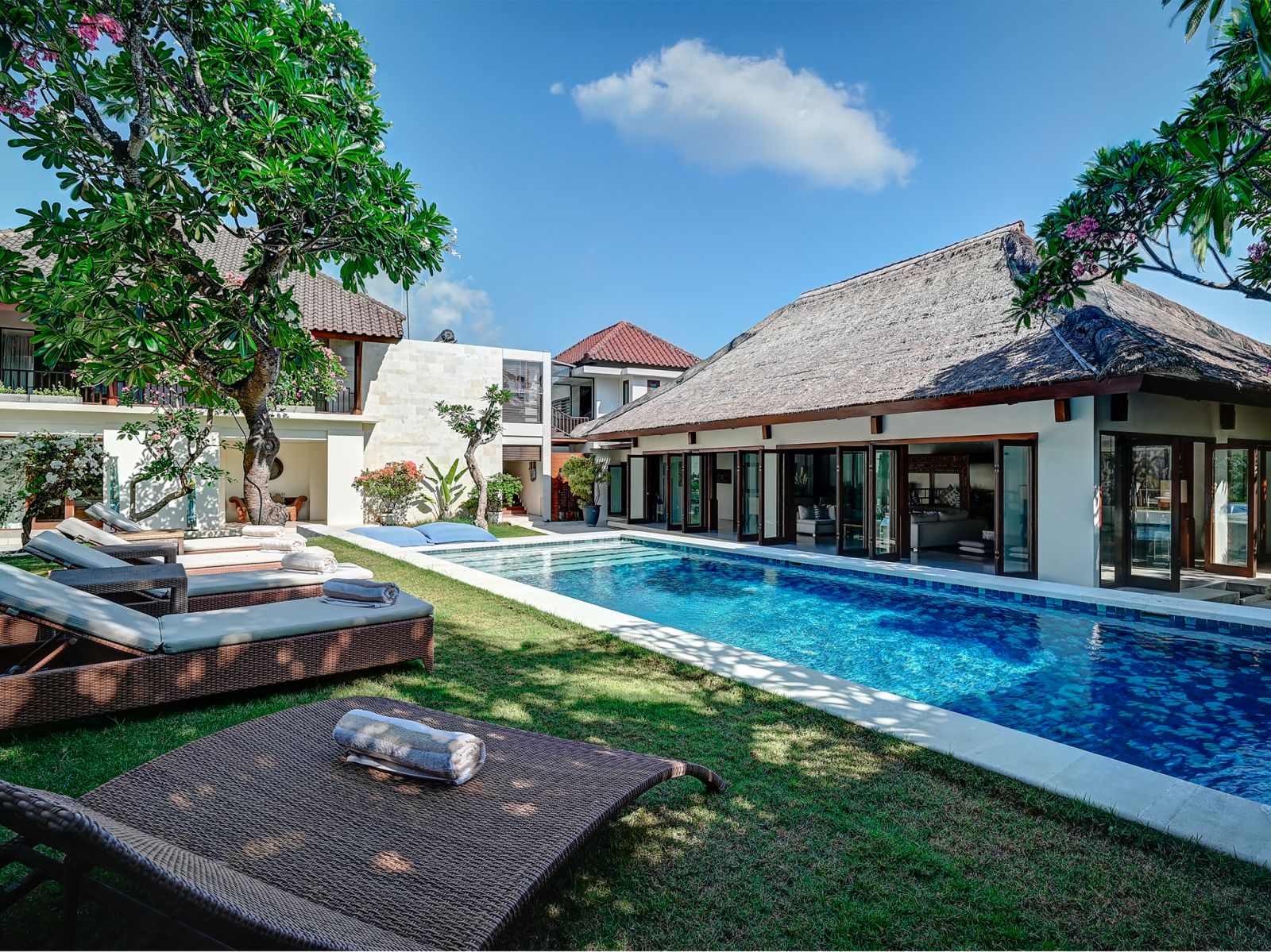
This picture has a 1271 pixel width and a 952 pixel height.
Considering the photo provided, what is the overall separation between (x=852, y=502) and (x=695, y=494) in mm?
4975

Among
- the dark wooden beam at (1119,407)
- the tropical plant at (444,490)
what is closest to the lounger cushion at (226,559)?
the tropical plant at (444,490)

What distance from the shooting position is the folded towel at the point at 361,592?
4.99 metres

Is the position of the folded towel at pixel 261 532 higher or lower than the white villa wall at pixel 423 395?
lower

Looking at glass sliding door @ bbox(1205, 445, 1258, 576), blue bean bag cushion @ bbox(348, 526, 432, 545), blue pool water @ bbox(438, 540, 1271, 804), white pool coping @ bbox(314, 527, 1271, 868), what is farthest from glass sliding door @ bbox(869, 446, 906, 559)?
blue bean bag cushion @ bbox(348, 526, 432, 545)

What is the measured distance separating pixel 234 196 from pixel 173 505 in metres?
14.1

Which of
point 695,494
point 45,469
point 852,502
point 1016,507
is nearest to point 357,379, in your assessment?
point 45,469

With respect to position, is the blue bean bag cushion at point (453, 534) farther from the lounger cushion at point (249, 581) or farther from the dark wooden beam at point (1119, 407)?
the dark wooden beam at point (1119, 407)

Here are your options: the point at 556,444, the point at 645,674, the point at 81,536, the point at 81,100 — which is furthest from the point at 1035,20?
the point at 556,444

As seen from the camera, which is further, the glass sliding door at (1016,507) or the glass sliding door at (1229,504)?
the glass sliding door at (1229,504)

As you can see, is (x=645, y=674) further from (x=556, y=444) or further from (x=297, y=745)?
(x=556, y=444)

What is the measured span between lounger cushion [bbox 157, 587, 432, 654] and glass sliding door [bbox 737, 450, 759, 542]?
11.0 meters

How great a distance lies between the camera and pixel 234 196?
5.34 m

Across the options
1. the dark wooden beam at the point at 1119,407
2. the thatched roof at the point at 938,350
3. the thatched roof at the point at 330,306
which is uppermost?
the thatched roof at the point at 330,306

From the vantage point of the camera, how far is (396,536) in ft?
47.9
